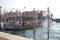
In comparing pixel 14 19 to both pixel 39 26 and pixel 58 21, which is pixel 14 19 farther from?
pixel 58 21

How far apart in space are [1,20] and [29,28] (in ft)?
12.7

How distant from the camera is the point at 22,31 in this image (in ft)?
64.7

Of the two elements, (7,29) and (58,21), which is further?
(58,21)

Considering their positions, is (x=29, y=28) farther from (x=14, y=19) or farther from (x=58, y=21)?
(x=58, y=21)

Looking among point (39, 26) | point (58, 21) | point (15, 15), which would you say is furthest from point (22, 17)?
point (58, 21)

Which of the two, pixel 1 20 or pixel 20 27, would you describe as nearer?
pixel 20 27

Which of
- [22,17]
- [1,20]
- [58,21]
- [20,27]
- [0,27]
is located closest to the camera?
[0,27]

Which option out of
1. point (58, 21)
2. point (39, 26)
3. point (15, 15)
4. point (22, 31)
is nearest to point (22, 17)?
point (15, 15)

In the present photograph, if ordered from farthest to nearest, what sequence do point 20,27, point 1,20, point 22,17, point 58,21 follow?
point 58,21 < point 22,17 < point 1,20 < point 20,27

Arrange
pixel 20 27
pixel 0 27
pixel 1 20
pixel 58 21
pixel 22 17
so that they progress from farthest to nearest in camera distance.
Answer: pixel 58 21
pixel 22 17
pixel 1 20
pixel 20 27
pixel 0 27

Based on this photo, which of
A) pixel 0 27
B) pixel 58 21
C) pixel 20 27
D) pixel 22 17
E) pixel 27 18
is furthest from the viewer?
A: pixel 58 21

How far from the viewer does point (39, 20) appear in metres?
26.0

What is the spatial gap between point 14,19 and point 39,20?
12.3ft

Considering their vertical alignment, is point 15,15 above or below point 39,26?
above
